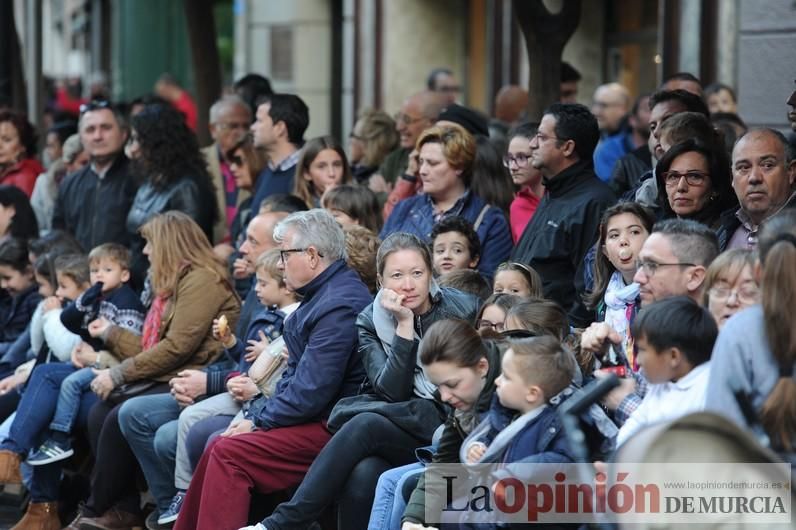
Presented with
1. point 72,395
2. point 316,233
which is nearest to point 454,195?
Answer: point 316,233

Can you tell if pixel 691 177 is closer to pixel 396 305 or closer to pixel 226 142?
pixel 396 305

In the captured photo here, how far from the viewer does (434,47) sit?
17766 millimetres

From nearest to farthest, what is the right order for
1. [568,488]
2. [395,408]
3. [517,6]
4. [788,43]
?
[568,488] → [395,408] → [517,6] → [788,43]

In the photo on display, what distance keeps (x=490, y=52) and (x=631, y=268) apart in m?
9.60

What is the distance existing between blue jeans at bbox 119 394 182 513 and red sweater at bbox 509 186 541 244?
220cm

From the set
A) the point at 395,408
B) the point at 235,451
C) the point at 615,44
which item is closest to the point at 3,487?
the point at 235,451

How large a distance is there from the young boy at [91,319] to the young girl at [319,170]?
1.31 meters

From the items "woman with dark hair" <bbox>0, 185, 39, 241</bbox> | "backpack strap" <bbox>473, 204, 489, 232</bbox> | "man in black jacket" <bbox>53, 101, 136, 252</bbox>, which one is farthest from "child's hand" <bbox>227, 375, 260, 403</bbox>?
"woman with dark hair" <bbox>0, 185, 39, 241</bbox>

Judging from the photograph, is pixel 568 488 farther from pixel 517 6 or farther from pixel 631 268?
pixel 517 6

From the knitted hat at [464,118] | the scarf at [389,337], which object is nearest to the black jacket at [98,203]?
the knitted hat at [464,118]

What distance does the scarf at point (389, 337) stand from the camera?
7.00 m

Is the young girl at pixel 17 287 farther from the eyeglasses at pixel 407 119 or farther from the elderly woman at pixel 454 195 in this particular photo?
the elderly woman at pixel 454 195

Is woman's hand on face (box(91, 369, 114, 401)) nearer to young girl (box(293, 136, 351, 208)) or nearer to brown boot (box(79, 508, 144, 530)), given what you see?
brown boot (box(79, 508, 144, 530))

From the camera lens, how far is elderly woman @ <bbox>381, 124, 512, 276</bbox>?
8.49 metres
